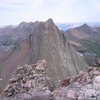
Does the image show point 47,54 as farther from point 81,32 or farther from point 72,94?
point 81,32

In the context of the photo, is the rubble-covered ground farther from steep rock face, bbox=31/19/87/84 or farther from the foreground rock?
steep rock face, bbox=31/19/87/84

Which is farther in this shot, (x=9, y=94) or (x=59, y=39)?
(x=59, y=39)

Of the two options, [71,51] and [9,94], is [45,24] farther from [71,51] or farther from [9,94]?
[9,94]

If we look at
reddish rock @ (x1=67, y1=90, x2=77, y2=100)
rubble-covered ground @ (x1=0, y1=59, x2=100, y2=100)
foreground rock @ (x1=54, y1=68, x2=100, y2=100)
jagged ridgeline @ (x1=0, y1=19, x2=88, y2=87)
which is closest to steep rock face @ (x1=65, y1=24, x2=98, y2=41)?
jagged ridgeline @ (x1=0, y1=19, x2=88, y2=87)

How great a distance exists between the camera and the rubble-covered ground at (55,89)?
1089cm

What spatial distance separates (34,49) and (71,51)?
6.02m

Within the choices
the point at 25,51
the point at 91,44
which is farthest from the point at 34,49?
the point at 91,44

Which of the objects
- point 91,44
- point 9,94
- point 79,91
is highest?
point 79,91

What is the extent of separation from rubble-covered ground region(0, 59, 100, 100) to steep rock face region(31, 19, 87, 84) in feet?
43.6

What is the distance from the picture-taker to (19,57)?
33.8 meters

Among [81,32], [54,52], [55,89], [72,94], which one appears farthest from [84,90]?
[81,32]

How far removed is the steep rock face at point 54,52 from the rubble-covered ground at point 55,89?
13.3m

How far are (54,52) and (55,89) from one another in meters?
21.1

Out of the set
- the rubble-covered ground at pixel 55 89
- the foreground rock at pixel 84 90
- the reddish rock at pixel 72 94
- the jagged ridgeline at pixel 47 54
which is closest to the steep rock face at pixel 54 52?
the jagged ridgeline at pixel 47 54
